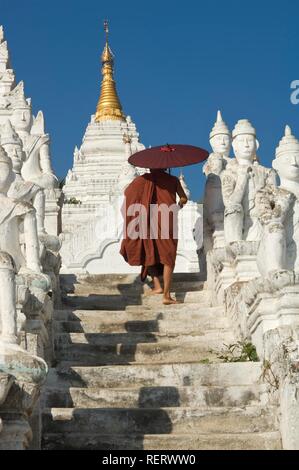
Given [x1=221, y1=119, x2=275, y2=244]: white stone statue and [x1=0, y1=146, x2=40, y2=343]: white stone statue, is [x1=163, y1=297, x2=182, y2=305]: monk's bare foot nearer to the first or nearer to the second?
[x1=221, y1=119, x2=275, y2=244]: white stone statue

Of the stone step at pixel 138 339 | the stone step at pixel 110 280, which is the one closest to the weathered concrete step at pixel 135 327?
the stone step at pixel 138 339

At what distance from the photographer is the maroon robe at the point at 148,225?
45.2 feet

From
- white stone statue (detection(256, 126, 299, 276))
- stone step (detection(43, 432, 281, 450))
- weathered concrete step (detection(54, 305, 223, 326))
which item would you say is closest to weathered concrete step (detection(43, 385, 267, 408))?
stone step (detection(43, 432, 281, 450))

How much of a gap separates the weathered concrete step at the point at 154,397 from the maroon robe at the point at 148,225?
3342 millimetres

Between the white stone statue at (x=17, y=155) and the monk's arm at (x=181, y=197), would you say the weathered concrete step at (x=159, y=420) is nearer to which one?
the monk's arm at (x=181, y=197)

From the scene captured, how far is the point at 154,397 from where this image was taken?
34.5 feet

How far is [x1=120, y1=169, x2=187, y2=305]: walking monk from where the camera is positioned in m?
13.8

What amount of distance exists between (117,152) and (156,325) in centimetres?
3553

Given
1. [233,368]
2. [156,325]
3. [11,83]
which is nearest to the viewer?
[233,368]

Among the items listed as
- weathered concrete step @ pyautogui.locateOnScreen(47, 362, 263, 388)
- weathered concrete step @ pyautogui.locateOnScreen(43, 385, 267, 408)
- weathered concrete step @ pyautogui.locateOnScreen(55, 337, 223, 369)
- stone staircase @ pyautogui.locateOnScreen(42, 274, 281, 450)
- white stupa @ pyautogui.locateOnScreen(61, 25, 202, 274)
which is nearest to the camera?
stone staircase @ pyautogui.locateOnScreen(42, 274, 281, 450)

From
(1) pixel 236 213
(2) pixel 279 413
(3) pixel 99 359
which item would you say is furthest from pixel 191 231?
(2) pixel 279 413

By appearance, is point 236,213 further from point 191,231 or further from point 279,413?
point 191,231

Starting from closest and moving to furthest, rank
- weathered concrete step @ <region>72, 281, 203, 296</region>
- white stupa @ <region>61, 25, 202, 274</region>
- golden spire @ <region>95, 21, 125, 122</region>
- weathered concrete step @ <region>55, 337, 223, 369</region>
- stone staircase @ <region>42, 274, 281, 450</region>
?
stone staircase @ <region>42, 274, 281, 450</region> → weathered concrete step @ <region>55, 337, 223, 369</region> → weathered concrete step @ <region>72, 281, 203, 296</region> → white stupa @ <region>61, 25, 202, 274</region> → golden spire @ <region>95, 21, 125, 122</region>

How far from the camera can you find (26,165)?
16.3 m
